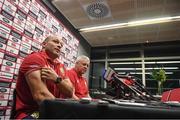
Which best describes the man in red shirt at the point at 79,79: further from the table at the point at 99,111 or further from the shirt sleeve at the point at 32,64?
the table at the point at 99,111

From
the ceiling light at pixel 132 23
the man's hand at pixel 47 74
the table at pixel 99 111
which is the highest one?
the ceiling light at pixel 132 23

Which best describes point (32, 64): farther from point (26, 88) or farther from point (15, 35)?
point (15, 35)

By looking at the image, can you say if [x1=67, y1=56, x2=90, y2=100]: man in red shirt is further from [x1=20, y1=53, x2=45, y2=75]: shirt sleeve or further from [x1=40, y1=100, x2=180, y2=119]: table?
[x1=40, y1=100, x2=180, y2=119]: table

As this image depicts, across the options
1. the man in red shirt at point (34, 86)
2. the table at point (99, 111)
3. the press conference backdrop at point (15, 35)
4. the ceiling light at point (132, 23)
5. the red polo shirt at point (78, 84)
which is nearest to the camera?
the table at point (99, 111)

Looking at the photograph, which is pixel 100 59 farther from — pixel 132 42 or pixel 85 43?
Result: pixel 132 42

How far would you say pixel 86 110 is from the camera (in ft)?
1.86

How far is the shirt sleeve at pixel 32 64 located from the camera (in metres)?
1.23

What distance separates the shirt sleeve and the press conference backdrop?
48.0 inches

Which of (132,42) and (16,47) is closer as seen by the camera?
(16,47)

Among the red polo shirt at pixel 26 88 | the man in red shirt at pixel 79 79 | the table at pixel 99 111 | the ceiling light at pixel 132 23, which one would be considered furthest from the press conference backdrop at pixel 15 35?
the ceiling light at pixel 132 23

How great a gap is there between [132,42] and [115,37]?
2.89 feet

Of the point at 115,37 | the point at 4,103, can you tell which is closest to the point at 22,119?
the point at 4,103

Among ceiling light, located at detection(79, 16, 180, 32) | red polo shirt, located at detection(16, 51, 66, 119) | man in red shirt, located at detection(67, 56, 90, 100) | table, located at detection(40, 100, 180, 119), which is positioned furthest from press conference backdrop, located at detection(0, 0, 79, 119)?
ceiling light, located at detection(79, 16, 180, 32)

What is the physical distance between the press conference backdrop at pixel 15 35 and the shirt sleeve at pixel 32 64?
122 cm
